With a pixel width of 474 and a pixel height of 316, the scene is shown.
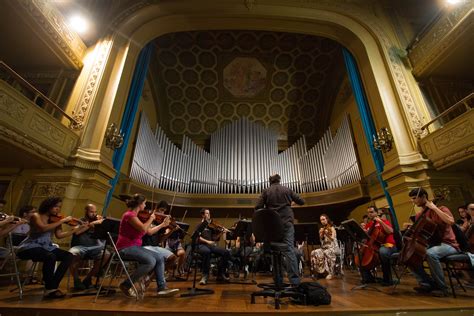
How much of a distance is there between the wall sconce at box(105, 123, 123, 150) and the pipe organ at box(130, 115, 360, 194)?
2089 millimetres

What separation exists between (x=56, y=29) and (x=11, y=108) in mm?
2534

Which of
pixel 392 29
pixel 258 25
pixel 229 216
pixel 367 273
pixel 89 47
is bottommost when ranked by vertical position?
pixel 367 273

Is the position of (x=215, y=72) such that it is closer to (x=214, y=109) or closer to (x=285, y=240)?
(x=214, y=109)

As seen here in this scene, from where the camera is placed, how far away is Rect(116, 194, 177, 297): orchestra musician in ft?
8.32

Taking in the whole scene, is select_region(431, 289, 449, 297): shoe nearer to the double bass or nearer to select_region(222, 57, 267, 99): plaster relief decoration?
the double bass

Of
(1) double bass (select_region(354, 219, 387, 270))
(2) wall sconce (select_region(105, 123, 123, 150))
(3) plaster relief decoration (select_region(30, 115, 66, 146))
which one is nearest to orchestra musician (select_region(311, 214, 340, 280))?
(1) double bass (select_region(354, 219, 387, 270))

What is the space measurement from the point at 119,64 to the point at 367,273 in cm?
677

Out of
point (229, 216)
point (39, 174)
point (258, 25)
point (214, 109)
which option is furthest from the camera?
point (214, 109)

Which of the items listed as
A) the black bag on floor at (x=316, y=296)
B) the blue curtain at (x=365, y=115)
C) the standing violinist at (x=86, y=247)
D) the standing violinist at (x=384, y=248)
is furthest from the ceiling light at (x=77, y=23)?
the standing violinist at (x=384, y=248)

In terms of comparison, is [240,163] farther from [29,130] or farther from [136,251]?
[136,251]

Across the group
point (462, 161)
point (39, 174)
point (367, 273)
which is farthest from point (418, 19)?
point (39, 174)

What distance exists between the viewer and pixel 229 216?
9.28m

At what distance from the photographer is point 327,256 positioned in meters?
4.99

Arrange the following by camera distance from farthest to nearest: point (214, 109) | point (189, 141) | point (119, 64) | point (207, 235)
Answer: point (214, 109) → point (189, 141) → point (119, 64) → point (207, 235)
